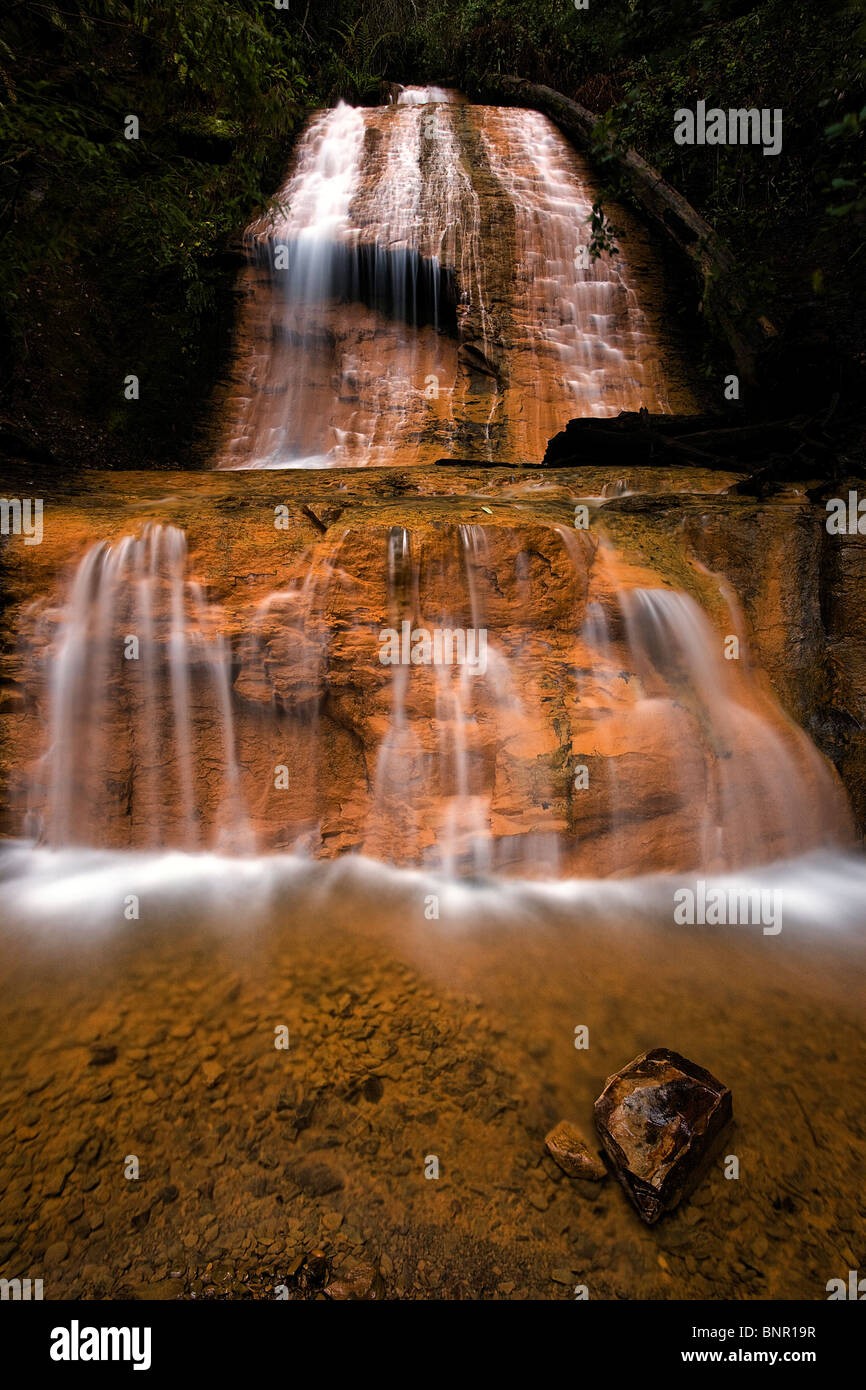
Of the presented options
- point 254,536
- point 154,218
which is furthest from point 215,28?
point 254,536

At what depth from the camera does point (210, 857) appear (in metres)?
4.19

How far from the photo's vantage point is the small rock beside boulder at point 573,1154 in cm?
212

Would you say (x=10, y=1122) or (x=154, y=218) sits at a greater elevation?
(x=154, y=218)

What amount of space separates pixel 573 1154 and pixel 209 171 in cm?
921

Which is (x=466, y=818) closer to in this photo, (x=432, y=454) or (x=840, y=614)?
(x=840, y=614)

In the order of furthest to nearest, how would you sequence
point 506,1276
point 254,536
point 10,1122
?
point 254,536 < point 10,1122 < point 506,1276

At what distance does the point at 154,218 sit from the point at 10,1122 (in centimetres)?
772

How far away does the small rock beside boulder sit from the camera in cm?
212
